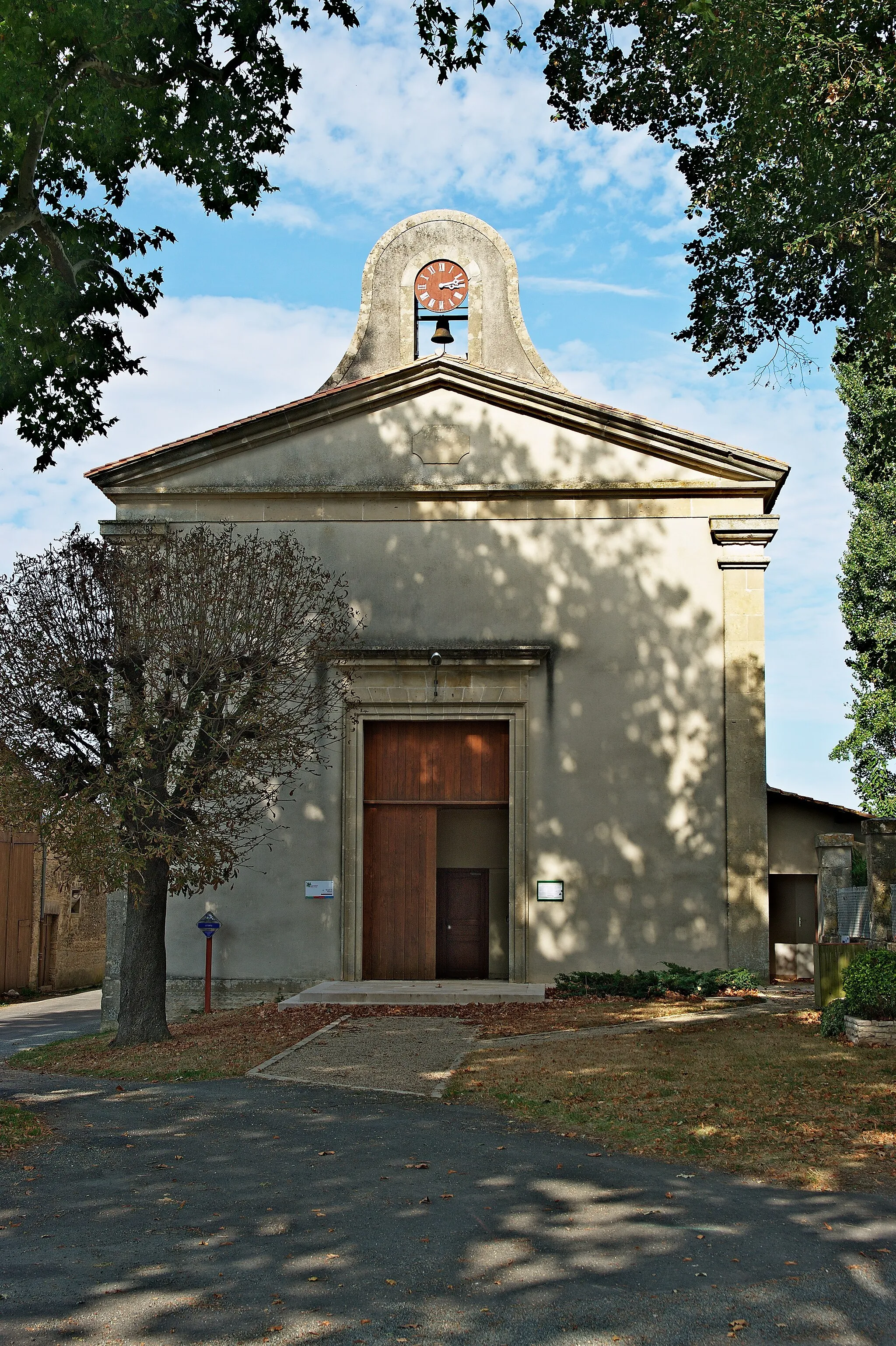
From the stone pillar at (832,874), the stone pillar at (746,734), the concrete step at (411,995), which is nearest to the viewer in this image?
the stone pillar at (832,874)

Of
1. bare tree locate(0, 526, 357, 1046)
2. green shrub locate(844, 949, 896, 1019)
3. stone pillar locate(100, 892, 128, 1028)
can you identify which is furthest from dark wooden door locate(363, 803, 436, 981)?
green shrub locate(844, 949, 896, 1019)

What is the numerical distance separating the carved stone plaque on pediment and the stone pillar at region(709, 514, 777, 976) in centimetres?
390

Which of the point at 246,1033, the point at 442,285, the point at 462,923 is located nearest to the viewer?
the point at 246,1033

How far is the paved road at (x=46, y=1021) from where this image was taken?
61.8ft

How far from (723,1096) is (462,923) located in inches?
389

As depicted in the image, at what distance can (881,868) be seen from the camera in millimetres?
13805

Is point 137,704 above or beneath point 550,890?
above

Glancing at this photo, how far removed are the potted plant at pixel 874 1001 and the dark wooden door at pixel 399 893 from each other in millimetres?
7322

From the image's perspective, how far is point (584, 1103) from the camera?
1006cm

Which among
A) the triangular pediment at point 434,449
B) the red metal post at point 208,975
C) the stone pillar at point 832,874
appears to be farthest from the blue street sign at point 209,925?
the stone pillar at point 832,874

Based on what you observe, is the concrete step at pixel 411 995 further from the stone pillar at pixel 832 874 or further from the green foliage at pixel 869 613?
the green foliage at pixel 869 613

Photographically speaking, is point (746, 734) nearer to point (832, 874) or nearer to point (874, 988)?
point (832, 874)

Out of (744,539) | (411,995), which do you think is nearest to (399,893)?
(411,995)

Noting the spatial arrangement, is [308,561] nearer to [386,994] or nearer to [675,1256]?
[386,994]
